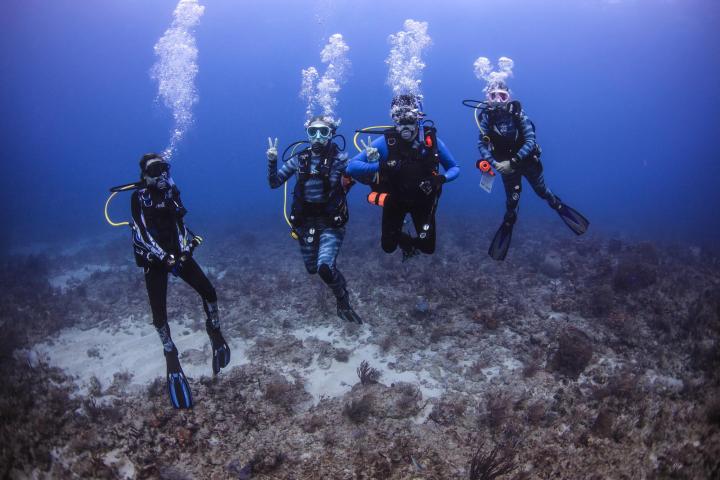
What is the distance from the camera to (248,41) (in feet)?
236

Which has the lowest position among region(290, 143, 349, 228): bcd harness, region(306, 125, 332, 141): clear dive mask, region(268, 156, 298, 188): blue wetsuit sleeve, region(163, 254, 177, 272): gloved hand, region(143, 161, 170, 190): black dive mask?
region(163, 254, 177, 272): gloved hand

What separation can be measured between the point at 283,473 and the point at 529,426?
11.9 feet

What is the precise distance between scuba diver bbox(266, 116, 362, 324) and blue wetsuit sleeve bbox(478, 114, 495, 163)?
9.41ft

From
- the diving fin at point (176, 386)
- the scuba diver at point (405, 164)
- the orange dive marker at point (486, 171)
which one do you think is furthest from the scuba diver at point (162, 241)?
the orange dive marker at point (486, 171)

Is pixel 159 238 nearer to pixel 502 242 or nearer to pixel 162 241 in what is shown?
pixel 162 241

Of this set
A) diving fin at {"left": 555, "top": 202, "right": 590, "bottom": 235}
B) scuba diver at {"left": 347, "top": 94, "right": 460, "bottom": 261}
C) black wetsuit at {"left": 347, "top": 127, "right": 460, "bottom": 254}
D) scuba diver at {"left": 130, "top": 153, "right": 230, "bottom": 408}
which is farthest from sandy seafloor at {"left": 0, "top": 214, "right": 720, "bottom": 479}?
scuba diver at {"left": 347, "top": 94, "right": 460, "bottom": 261}

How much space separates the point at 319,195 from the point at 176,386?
155 inches

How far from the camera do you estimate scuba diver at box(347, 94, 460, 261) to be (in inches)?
227

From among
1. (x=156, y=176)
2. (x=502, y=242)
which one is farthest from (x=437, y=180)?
(x=156, y=176)

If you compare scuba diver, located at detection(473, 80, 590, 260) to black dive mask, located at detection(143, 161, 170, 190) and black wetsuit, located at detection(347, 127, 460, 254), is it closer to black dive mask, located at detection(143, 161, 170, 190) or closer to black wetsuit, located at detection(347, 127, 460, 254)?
black wetsuit, located at detection(347, 127, 460, 254)

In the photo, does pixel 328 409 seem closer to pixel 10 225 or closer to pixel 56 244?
pixel 56 244

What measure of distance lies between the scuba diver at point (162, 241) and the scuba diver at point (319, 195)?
5.29 feet

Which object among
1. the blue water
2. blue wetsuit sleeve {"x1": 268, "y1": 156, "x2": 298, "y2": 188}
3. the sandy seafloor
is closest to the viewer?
the sandy seafloor

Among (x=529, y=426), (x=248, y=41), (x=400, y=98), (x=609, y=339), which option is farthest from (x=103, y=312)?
(x=248, y=41)
